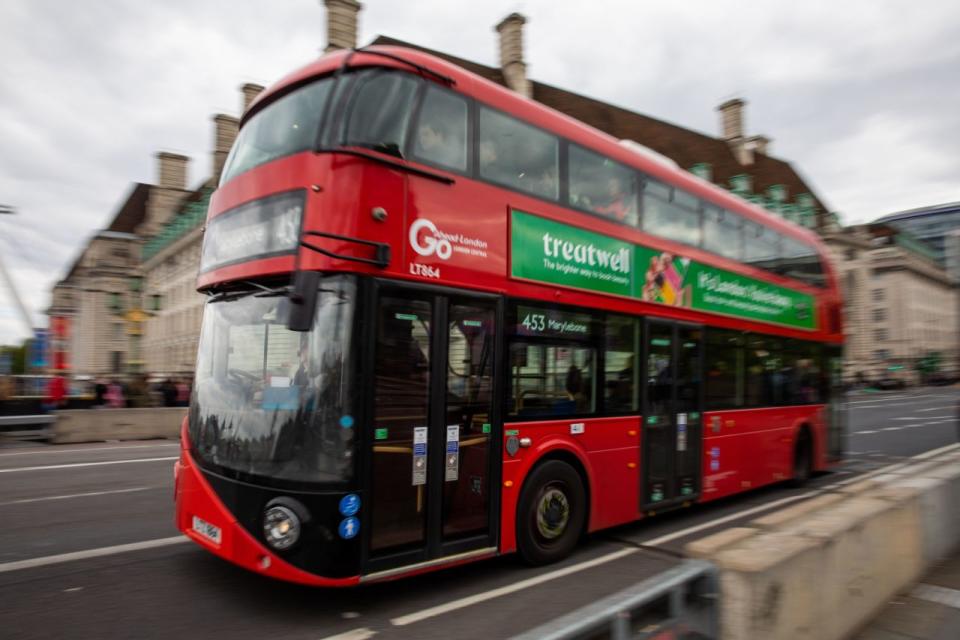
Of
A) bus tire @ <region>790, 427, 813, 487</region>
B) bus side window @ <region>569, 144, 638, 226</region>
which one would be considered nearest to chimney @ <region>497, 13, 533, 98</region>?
bus tire @ <region>790, 427, 813, 487</region>

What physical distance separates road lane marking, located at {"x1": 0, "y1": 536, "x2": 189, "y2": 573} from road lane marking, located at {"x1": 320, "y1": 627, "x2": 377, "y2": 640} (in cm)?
278

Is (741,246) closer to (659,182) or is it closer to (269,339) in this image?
(659,182)

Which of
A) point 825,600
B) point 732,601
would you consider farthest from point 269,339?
point 825,600

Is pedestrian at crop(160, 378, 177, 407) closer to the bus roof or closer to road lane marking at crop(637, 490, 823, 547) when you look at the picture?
the bus roof

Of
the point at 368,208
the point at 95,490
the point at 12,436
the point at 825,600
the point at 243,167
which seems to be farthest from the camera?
the point at 12,436

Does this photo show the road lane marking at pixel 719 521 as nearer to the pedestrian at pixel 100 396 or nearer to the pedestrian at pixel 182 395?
the pedestrian at pixel 182 395

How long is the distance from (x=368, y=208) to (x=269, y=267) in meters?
0.88

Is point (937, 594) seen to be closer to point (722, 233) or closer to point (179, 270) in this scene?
point (722, 233)

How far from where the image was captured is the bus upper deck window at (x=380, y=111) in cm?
478

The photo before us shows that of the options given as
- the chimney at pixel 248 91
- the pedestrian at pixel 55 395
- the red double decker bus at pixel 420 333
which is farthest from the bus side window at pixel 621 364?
the chimney at pixel 248 91

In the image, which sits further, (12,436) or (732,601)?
(12,436)

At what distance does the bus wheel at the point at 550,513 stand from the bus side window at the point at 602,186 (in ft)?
8.75

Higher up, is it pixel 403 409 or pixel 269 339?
pixel 269 339

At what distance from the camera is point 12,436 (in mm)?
17875
